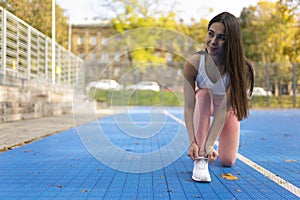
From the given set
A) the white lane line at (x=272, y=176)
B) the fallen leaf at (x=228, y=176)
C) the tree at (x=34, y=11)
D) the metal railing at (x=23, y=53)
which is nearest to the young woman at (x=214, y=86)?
the fallen leaf at (x=228, y=176)

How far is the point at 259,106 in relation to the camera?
17312mm

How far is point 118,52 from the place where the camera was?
3.32m

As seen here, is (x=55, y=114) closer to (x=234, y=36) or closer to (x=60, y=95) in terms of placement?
(x=60, y=95)

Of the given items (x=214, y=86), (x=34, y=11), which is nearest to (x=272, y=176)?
(x=214, y=86)

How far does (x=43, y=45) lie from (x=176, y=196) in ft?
28.4

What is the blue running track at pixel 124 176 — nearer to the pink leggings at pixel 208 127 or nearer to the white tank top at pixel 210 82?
the pink leggings at pixel 208 127

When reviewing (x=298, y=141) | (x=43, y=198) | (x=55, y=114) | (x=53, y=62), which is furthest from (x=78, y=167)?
(x=53, y=62)

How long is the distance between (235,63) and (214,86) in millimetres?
246

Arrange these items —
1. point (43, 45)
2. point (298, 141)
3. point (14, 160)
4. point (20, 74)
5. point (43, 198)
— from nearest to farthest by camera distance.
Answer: point (43, 198) < point (14, 160) < point (298, 141) < point (20, 74) < point (43, 45)

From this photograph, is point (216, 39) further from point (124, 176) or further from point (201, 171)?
point (124, 176)

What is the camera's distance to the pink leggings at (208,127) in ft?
8.14

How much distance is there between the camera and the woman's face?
2.27 m

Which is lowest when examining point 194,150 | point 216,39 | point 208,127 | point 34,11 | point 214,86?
point 194,150

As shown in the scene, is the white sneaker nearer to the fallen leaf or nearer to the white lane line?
the fallen leaf
